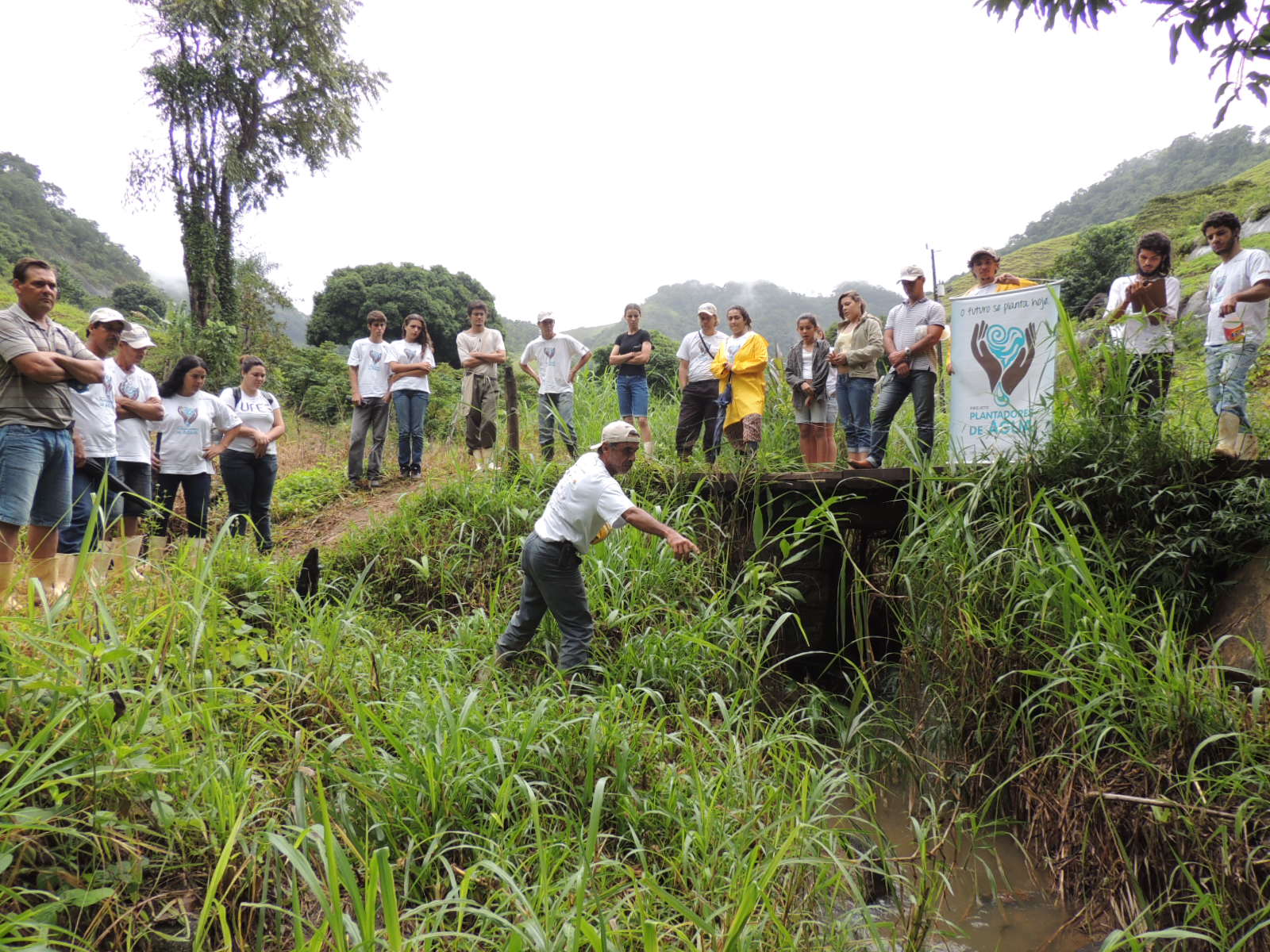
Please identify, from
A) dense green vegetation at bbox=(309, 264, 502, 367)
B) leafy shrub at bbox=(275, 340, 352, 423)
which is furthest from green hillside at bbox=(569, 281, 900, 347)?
leafy shrub at bbox=(275, 340, 352, 423)

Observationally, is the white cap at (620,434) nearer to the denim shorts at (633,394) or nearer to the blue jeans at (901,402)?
the blue jeans at (901,402)

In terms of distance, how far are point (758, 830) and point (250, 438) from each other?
4614 mm

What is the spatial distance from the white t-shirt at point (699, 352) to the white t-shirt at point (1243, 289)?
137 inches

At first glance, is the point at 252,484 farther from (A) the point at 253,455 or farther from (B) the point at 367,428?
(B) the point at 367,428

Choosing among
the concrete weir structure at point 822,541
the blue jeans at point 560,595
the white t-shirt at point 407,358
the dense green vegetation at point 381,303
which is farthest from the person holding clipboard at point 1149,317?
the dense green vegetation at point 381,303

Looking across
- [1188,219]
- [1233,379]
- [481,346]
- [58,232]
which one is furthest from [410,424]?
[58,232]

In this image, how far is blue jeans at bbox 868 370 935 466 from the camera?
568 cm

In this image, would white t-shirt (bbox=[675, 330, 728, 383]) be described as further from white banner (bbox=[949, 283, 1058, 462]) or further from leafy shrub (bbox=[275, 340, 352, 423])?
leafy shrub (bbox=[275, 340, 352, 423])

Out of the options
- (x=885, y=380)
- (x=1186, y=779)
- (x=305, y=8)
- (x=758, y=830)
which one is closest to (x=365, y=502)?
(x=885, y=380)

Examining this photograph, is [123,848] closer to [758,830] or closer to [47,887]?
[47,887]

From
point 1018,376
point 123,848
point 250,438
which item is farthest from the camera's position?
point 250,438

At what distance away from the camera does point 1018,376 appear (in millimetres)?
4809

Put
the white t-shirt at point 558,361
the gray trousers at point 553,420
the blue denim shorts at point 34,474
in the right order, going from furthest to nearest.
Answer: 1. the white t-shirt at point 558,361
2. the gray trousers at point 553,420
3. the blue denim shorts at point 34,474

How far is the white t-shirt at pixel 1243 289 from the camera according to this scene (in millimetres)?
4320
